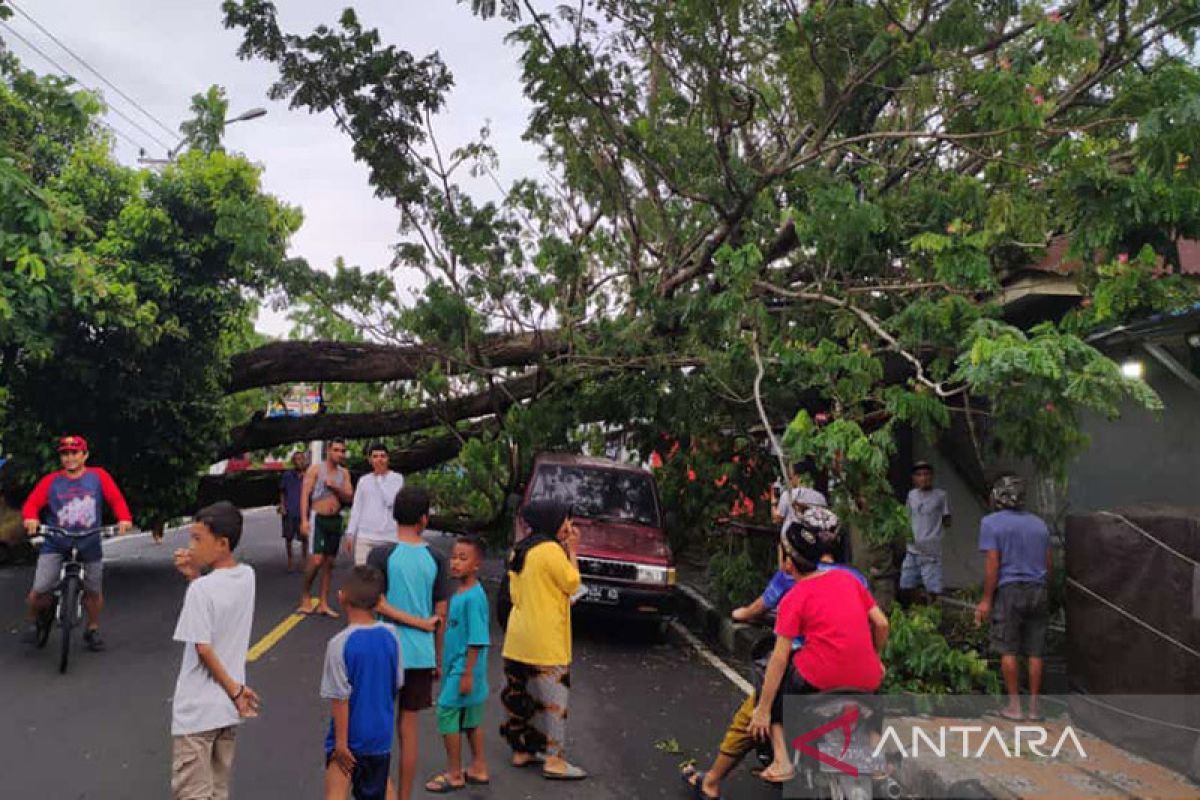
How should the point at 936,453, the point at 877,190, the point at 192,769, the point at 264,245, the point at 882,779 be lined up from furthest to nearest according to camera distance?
1. the point at 936,453
2. the point at 264,245
3. the point at 877,190
4. the point at 882,779
5. the point at 192,769

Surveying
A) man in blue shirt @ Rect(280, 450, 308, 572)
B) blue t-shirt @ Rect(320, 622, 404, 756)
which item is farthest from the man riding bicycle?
man in blue shirt @ Rect(280, 450, 308, 572)

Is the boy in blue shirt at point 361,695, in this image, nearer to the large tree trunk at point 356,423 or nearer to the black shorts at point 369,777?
the black shorts at point 369,777

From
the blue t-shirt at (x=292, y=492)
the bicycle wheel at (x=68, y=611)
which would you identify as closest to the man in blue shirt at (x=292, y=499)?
the blue t-shirt at (x=292, y=492)

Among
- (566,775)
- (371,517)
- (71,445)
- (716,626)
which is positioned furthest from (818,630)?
(716,626)

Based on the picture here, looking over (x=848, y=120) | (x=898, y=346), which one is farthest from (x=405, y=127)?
(x=898, y=346)

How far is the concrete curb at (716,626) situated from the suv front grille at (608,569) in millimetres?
1160

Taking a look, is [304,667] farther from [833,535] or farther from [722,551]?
[722,551]

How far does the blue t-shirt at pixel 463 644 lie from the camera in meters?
4.65

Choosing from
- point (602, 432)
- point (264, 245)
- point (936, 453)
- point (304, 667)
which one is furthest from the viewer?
point (602, 432)

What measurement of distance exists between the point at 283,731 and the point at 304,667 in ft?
5.16

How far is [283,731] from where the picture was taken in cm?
553

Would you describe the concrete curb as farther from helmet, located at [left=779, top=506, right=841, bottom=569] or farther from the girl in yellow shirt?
helmet, located at [left=779, top=506, right=841, bottom=569]

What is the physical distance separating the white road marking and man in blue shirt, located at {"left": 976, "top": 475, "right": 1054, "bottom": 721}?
1.91 m

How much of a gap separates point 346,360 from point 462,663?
29.6 ft
